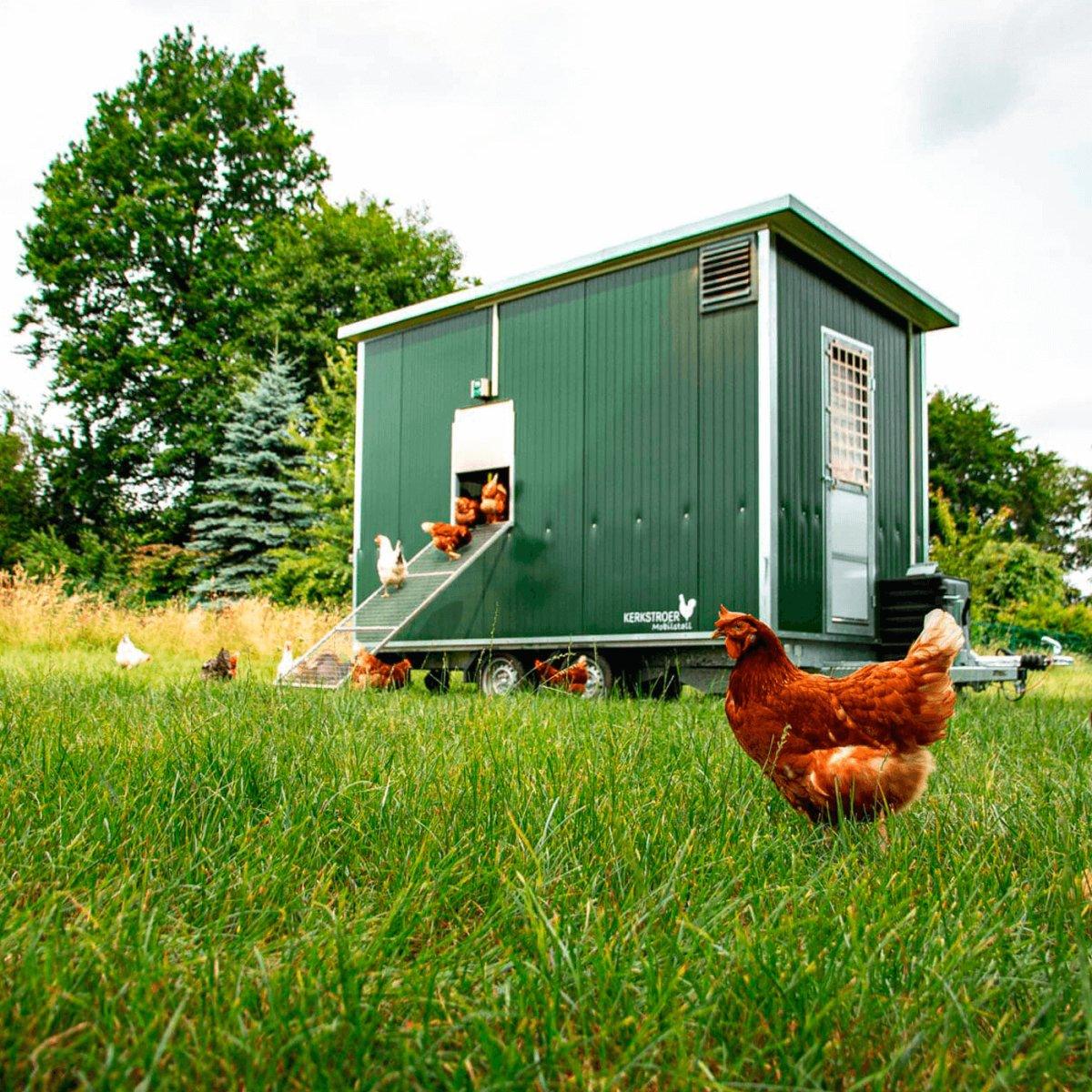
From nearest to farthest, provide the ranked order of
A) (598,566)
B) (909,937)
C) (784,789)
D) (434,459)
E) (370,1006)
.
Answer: (370,1006) < (909,937) < (784,789) < (598,566) < (434,459)

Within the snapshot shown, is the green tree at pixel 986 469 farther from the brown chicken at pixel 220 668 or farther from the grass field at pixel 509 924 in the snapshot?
the grass field at pixel 509 924

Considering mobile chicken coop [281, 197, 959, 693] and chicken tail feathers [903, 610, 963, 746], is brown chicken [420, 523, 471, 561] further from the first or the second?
chicken tail feathers [903, 610, 963, 746]

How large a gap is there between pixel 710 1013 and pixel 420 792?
142cm

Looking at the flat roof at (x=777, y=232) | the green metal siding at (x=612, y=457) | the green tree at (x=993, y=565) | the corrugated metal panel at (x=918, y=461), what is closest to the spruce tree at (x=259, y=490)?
the flat roof at (x=777, y=232)

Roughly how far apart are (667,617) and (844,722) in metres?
5.16

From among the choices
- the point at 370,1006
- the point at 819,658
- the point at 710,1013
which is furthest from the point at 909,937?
the point at 819,658

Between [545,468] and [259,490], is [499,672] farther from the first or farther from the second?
[259,490]

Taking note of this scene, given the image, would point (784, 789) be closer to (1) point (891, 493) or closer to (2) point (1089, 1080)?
(2) point (1089, 1080)

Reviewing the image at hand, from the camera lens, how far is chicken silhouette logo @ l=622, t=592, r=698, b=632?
8117 millimetres

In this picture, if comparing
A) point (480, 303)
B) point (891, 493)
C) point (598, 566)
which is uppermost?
point (480, 303)

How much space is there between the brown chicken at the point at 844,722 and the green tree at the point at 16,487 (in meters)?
26.4

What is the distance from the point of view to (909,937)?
5.83ft

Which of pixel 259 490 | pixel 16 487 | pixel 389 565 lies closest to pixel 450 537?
pixel 389 565

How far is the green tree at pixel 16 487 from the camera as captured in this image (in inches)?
1033
